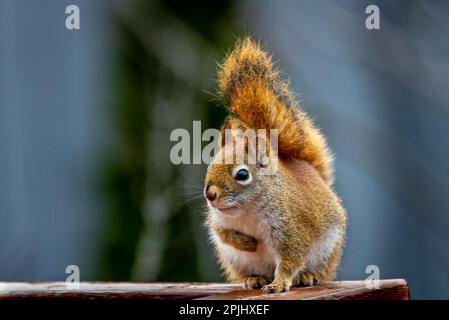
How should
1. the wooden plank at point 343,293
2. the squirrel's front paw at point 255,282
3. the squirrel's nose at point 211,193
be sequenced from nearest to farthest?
the wooden plank at point 343,293, the squirrel's nose at point 211,193, the squirrel's front paw at point 255,282

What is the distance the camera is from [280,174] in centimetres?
188

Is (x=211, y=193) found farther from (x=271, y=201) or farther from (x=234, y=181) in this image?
(x=271, y=201)

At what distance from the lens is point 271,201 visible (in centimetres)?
183

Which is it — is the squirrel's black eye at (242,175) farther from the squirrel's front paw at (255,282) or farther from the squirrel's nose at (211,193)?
the squirrel's front paw at (255,282)

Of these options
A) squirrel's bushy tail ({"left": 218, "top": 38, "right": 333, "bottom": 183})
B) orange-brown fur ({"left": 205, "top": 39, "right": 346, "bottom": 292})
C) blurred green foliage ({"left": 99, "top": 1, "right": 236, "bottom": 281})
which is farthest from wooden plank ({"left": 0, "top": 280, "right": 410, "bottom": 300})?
blurred green foliage ({"left": 99, "top": 1, "right": 236, "bottom": 281})

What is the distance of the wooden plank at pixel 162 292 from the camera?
5.24ft

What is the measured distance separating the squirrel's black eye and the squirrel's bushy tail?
0.53ft

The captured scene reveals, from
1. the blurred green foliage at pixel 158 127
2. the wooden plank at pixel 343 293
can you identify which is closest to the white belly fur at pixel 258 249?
the wooden plank at pixel 343 293

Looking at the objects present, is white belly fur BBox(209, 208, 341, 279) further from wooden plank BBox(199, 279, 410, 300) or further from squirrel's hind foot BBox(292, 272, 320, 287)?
Answer: wooden plank BBox(199, 279, 410, 300)

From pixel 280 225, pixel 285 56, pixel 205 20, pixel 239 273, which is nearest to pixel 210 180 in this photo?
pixel 280 225

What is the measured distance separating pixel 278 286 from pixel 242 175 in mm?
276

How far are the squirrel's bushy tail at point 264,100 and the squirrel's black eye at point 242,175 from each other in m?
0.16
